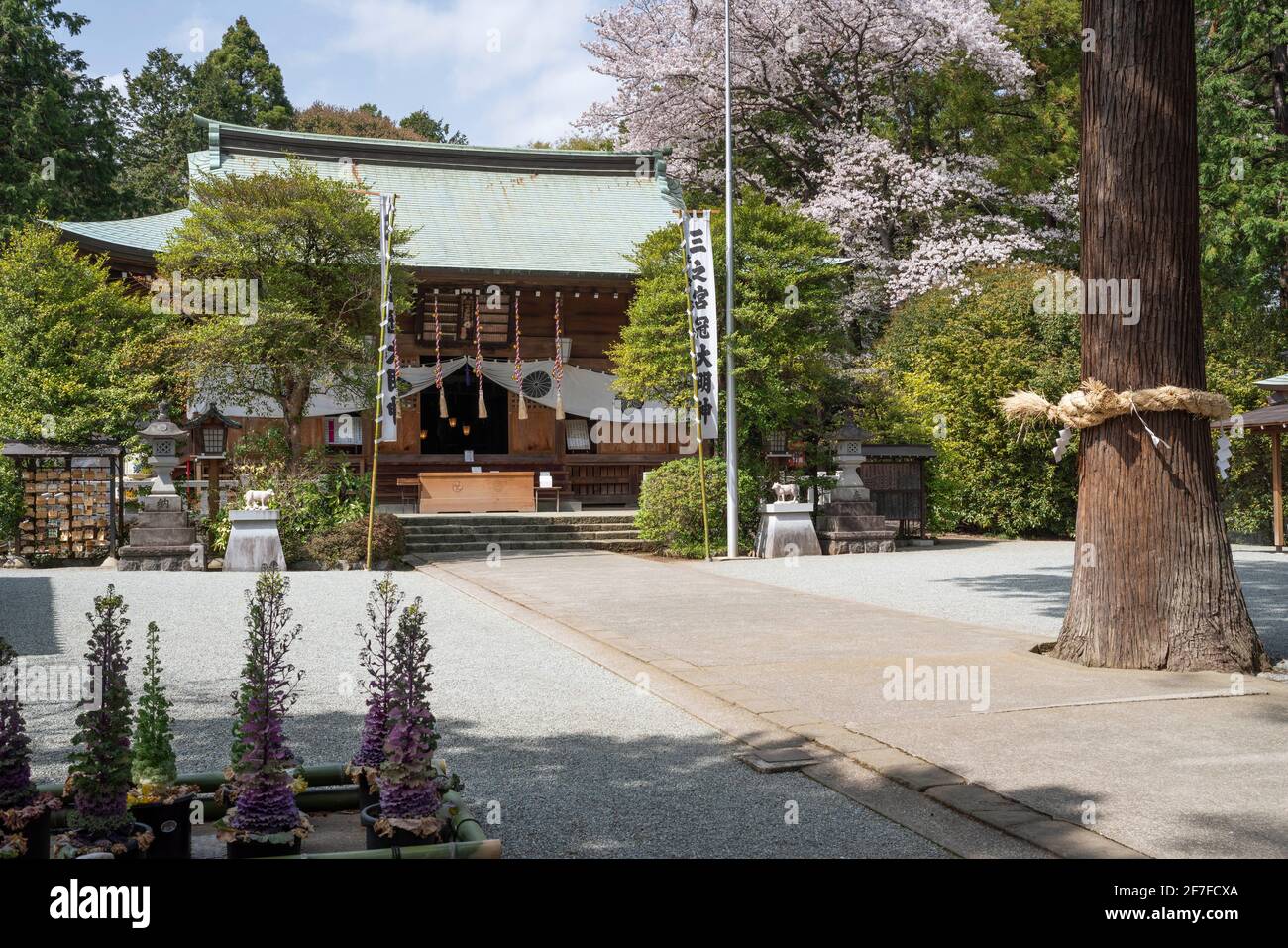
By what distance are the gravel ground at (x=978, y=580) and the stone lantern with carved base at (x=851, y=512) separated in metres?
0.50

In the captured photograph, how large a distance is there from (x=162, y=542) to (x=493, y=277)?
8.07 meters

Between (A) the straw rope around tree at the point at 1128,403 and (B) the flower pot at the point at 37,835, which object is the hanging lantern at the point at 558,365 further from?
(B) the flower pot at the point at 37,835

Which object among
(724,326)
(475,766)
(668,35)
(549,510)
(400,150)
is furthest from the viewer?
(668,35)

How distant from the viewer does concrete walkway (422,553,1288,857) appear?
4.15m

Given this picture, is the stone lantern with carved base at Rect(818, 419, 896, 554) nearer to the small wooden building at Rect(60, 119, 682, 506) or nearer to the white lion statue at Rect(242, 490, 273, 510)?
the small wooden building at Rect(60, 119, 682, 506)

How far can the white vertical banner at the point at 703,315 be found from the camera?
16.5m

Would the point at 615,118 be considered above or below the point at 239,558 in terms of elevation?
above

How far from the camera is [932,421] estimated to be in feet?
67.2

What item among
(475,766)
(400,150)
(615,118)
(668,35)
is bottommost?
(475,766)

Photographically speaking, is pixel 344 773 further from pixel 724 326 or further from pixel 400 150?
pixel 400 150

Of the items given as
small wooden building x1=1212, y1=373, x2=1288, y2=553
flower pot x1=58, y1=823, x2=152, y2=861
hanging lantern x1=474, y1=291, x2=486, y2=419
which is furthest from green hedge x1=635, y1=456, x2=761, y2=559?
flower pot x1=58, y1=823, x2=152, y2=861

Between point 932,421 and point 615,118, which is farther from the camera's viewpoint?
point 615,118
